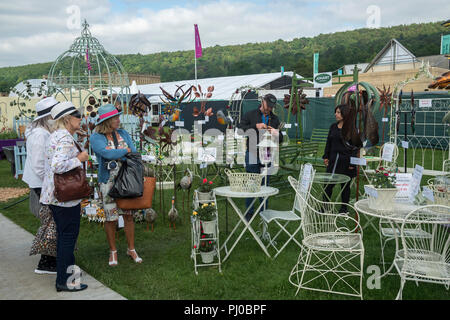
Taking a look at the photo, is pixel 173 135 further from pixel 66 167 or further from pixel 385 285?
pixel 385 285

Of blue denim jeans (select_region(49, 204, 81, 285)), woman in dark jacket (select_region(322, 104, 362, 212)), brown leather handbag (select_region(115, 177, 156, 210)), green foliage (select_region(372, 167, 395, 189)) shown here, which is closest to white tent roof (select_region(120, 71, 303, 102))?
woman in dark jacket (select_region(322, 104, 362, 212))

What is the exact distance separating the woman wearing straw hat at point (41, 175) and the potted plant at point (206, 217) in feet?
4.66

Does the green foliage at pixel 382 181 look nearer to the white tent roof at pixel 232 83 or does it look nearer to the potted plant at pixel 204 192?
the potted plant at pixel 204 192

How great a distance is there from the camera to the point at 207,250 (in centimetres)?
393

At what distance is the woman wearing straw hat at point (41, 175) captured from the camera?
3475mm

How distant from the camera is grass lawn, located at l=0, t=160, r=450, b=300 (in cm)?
330

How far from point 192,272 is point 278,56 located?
104 ft

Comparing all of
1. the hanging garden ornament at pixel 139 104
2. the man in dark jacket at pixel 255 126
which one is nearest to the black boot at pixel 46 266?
the man in dark jacket at pixel 255 126

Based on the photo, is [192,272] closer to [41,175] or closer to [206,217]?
[206,217]

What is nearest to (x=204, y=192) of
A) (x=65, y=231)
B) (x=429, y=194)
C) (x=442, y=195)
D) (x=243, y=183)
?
(x=243, y=183)

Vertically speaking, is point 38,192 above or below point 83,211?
above

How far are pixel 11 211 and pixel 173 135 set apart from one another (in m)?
3.09

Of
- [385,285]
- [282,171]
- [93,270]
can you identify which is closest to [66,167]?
[93,270]

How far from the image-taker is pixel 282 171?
7.07m
